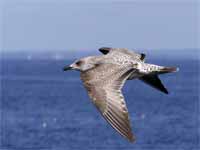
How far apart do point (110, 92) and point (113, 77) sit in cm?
31

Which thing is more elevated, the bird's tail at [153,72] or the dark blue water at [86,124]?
the bird's tail at [153,72]

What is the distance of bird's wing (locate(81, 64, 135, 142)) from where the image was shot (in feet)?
30.7

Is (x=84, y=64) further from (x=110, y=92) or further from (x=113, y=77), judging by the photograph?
(x=110, y=92)

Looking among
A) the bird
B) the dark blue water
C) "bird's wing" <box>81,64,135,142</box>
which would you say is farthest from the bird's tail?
the dark blue water

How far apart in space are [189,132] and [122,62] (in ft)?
71.8

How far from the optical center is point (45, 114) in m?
40.3

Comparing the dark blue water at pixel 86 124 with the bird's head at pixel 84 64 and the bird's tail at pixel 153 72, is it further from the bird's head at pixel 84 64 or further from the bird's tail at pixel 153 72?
the bird's head at pixel 84 64

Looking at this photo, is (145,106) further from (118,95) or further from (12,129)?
(118,95)

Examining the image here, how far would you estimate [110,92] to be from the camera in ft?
32.0

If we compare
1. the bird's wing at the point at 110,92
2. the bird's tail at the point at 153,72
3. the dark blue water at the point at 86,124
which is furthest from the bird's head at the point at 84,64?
the dark blue water at the point at 86,124

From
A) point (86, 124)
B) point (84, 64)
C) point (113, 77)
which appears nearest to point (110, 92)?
point (113, 77)

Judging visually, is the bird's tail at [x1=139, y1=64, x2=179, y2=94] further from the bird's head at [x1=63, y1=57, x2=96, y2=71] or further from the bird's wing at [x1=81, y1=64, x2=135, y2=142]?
the bird's head at [x1=63, y1=57, x2=96, y2=71]

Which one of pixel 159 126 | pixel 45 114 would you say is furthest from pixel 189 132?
pixel 45 114

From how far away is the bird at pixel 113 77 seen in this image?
369 inches
